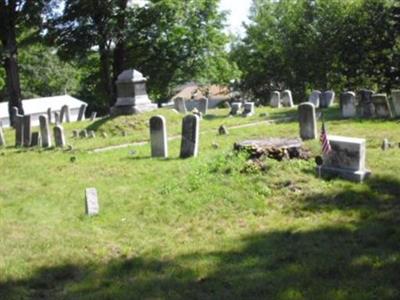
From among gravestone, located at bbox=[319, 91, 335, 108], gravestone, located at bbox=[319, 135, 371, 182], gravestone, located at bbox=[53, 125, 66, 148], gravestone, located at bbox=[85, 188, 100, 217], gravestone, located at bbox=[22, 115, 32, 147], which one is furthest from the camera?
gravestone, located at bbox=[319, 91, 335, 108]

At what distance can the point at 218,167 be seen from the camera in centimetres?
1145

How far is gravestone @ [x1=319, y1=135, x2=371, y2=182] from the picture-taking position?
33.8ft

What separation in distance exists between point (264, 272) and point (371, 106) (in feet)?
44.5

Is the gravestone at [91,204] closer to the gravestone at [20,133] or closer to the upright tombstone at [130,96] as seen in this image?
the gravestone at [20,133]

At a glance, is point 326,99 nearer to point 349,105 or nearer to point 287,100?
point 287,100

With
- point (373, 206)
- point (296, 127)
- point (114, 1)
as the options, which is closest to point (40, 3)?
point (114, 1)

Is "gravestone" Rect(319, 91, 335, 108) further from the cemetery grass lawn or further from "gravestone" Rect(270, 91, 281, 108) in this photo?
the cemetery grass lawn

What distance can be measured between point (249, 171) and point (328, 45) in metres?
33.3

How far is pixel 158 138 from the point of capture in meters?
14.6

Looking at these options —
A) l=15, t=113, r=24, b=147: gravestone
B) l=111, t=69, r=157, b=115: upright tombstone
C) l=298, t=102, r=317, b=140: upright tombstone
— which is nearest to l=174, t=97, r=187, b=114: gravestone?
l=111, t=69, r=157, b=115: upright tombstone

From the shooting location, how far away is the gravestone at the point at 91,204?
391 inches

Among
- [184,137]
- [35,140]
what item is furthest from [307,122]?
[35,140]

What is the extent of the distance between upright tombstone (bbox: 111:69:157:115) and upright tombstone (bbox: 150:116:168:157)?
7895 mm

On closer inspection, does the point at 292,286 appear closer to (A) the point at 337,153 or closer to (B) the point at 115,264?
(B) the point at 115,264
